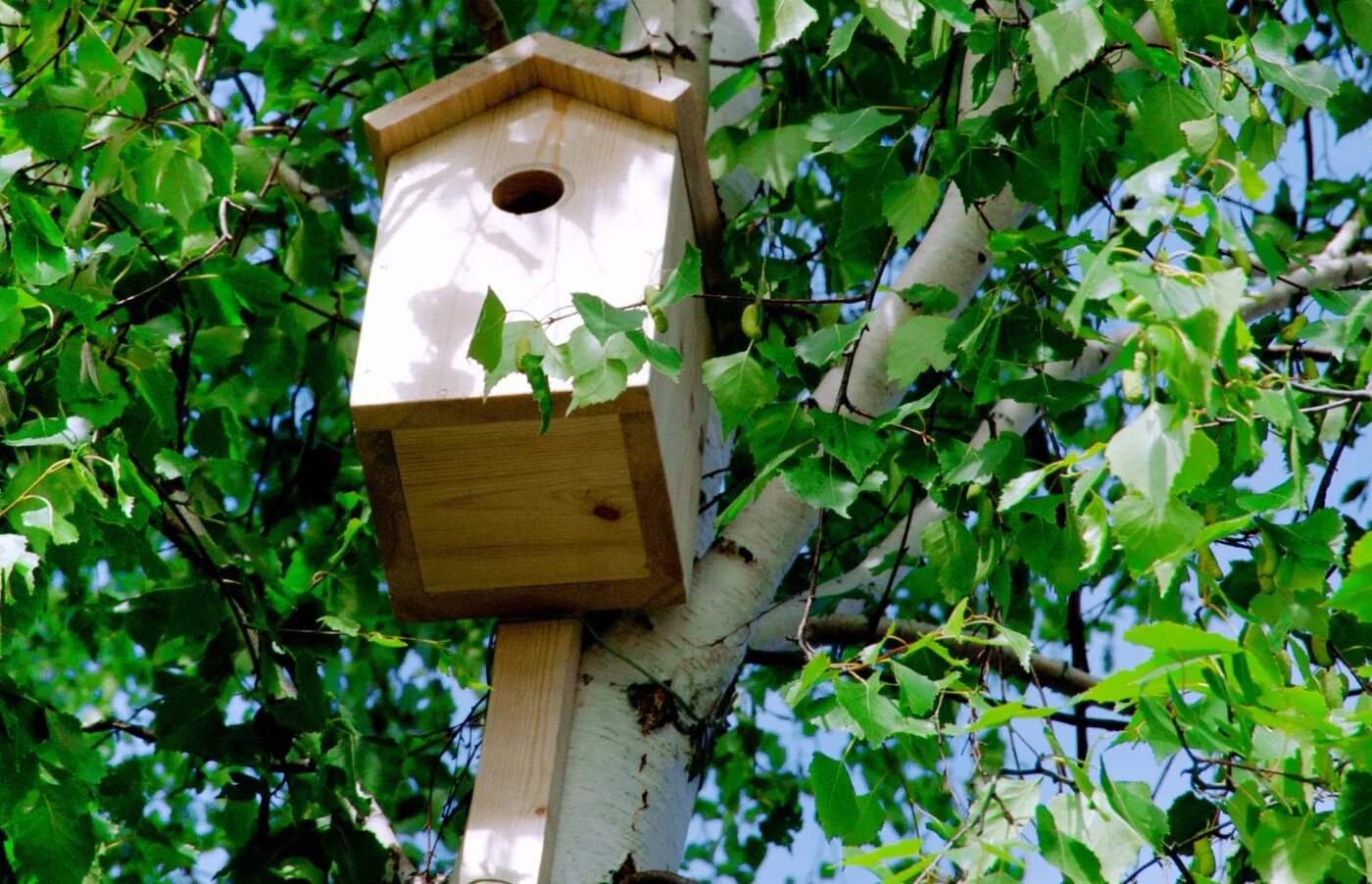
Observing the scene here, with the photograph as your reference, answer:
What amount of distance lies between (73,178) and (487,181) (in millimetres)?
557

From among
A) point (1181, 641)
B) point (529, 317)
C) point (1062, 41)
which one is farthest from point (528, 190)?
point (1181, 641)

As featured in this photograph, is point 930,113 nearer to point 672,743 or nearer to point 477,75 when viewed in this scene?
point 477,75

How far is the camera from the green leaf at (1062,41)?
1.52 metres

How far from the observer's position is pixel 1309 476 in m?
1.70

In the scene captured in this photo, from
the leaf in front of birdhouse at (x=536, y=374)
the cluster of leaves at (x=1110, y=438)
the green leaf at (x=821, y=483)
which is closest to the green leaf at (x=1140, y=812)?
the cluster of leaves at (x=1110, y=438)

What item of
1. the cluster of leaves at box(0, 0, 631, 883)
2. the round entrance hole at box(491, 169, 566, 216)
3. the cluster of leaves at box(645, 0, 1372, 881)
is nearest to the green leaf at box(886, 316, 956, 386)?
the cluster of leaves at box(645, 0, 1372, 881)

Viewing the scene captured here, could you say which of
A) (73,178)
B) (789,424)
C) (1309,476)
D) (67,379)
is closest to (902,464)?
(789,424)

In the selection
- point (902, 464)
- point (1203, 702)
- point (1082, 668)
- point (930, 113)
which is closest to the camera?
point (1203, 702)

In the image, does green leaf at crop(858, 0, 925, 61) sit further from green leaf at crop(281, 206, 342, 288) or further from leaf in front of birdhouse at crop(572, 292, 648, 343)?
green leaf at crop(281, 206, 342, 288)

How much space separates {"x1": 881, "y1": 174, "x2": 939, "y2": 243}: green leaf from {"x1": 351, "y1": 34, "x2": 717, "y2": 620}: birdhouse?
11.9 inches

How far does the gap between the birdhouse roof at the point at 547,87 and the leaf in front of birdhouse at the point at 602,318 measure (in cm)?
59

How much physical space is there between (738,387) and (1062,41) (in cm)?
51

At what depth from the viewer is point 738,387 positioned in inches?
69.3

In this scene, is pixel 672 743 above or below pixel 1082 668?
below
